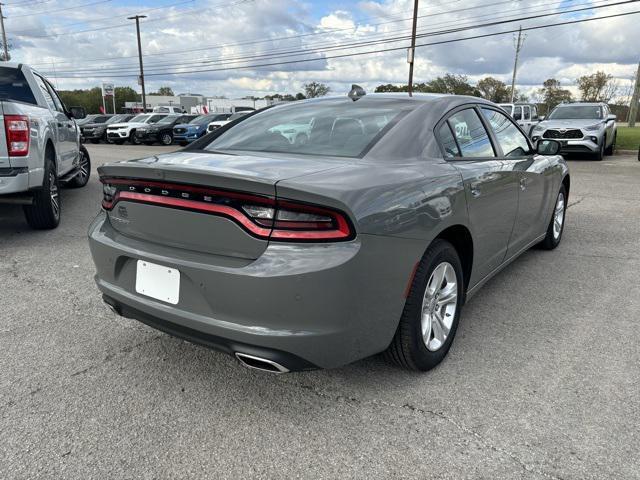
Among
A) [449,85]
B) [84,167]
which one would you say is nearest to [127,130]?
[84,167]

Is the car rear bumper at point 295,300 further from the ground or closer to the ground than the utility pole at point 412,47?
closer to the ground

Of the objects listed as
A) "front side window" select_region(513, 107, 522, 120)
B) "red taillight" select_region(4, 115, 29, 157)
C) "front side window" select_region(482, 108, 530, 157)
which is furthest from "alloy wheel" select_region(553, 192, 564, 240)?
"front side window" select_region(513, 107, 522, 120)

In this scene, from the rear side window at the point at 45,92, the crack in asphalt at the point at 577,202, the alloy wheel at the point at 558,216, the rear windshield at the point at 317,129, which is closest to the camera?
the rear windshield at the point at 317,129

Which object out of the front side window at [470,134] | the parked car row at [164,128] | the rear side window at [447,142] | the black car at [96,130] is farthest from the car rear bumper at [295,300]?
the black car at [96,130]

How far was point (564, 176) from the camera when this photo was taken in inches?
200

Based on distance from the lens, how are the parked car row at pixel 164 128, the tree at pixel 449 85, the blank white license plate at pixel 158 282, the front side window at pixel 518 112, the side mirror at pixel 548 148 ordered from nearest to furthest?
the blank white license plate at pixel 158 282
the side mirror at pixel 548 148
the front side window at pixel 518 112
the parked car row at pixel 164 128
the tree at pixel 449 85

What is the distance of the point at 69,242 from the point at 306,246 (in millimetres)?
4284

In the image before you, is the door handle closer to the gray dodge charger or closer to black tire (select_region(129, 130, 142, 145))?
the gray dodge charger

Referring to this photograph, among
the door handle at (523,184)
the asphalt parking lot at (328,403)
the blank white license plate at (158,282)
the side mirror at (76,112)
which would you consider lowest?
the asphalt parking lot at (328,403)

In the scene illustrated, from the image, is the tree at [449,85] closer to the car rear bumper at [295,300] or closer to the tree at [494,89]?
the tree at [494,89]

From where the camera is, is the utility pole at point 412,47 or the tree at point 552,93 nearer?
the utility pole at point 412,47

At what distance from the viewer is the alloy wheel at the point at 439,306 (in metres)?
2.66

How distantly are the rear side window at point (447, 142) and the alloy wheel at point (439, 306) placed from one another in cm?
67

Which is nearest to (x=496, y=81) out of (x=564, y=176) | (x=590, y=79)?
(x=590, y=79)
